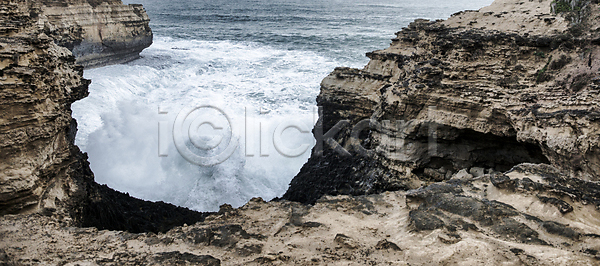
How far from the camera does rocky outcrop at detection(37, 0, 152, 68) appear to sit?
2147 cm

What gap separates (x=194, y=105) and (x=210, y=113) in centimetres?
143

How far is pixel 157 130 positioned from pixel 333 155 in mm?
9089

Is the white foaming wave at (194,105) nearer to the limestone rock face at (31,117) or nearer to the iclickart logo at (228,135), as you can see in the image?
the iclickart logo at (228,135)

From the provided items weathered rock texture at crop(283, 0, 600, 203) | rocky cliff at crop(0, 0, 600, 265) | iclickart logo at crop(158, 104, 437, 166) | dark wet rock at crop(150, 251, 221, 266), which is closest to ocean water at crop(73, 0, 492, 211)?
iclickart logo at crop(158, 104, 437, 166)

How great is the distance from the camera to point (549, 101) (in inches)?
250

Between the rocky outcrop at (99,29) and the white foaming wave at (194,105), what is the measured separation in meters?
1.01

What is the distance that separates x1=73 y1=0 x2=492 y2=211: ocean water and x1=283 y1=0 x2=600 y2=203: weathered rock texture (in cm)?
576

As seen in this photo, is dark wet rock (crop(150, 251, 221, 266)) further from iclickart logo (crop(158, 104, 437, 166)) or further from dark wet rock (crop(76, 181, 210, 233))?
iclickart logo (crop(158, 104, 437, 166))

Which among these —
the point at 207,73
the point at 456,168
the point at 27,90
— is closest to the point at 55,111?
the point at 27,90

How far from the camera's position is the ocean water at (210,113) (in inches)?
555

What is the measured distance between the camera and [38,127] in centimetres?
591

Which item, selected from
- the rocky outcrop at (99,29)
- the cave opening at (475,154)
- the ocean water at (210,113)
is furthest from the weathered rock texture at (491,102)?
the rocky outcrop at (99,29)

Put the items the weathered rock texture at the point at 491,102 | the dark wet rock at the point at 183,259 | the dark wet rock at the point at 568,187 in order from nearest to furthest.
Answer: the dark wet rock at the point at 183,259, the dark wet rock at the point at 568,187, the weathered rock texture at the point at 491,102

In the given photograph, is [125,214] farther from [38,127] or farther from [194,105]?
[194,105]
